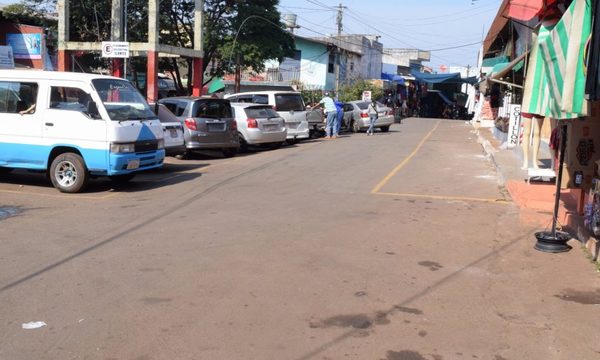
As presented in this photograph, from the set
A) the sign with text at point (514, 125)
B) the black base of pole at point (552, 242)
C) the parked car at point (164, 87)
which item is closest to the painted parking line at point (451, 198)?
the black base of pole at point (552, 242)

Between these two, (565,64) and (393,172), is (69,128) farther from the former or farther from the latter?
(565,64)

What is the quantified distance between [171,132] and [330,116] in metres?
10.6

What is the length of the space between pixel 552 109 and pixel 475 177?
7.13m

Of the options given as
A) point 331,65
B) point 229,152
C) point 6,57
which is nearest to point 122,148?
point 229,152

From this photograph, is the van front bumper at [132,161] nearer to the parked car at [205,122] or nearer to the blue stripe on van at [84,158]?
the blue stripe on van at [84,158]

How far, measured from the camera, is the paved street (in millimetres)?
4316

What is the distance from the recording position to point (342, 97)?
141 feet

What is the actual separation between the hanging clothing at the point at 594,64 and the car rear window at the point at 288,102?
14903mm

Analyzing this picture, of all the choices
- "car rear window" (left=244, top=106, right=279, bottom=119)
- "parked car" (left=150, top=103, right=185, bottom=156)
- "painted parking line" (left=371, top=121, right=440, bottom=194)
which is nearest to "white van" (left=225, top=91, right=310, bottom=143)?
"car rear window" (left=244, top=106, right=279, bottom=119)

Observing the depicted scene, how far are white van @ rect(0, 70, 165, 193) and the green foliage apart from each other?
33144 mm

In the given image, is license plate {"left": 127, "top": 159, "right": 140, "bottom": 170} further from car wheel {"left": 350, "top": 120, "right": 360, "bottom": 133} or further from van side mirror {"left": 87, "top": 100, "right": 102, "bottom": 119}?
car wheel {"left": 350, "top": 120, "right": 360, "bottom": 133}

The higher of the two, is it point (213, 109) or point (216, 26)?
point (216, 26)

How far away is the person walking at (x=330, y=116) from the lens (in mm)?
22625

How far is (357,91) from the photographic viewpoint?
4319cm
